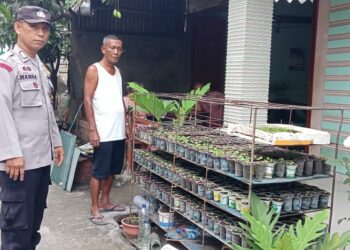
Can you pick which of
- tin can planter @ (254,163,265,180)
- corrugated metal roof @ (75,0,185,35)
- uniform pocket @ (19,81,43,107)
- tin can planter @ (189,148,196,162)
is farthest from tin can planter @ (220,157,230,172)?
corrugated metal roof @ (75,0,185,35)

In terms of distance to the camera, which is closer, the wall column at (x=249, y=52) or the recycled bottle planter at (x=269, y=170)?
the recycled bottle planter at (x=269, y=170)

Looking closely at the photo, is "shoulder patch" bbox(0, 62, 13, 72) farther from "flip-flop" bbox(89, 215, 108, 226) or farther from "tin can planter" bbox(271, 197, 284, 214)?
"flip-flop" bbox(89, 215, 108, 226)

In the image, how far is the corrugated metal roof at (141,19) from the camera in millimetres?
7902

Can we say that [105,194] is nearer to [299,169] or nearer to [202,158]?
[202,158]

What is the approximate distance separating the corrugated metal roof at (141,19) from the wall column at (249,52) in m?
4.20

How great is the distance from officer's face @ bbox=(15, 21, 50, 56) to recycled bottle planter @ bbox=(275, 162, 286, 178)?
190 centimetres

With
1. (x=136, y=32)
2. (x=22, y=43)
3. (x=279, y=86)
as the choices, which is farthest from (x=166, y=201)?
(x=279, y=86)

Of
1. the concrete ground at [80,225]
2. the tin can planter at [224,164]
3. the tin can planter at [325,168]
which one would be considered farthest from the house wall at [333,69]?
the tin can planter at [224,164]

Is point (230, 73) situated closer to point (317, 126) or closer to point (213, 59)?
point (317, 126)

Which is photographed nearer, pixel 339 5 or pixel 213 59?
pixel 339 5

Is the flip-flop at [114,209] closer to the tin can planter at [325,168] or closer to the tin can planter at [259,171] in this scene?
the tin can planter at [259,171]

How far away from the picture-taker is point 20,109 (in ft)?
9.36

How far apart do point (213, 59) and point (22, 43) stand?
6480 mm

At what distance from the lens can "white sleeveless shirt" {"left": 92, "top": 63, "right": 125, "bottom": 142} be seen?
14.5ft
